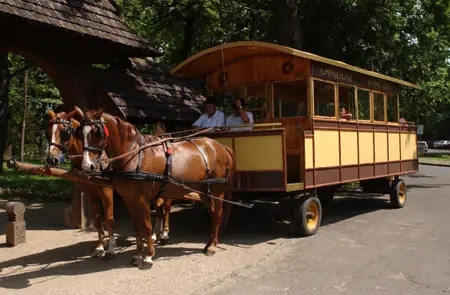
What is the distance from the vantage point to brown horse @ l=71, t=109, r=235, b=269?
6113 millimetres

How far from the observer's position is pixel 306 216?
28.9 ft

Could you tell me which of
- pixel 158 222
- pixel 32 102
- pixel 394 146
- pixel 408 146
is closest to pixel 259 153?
pixel 158 222

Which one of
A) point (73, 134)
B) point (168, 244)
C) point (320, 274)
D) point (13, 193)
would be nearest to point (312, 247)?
point (320, 274)

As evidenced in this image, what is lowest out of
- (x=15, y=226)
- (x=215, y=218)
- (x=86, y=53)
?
(x=15, y=226)

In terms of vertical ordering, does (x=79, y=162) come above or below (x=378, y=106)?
below

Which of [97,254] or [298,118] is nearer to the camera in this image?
[97,254]

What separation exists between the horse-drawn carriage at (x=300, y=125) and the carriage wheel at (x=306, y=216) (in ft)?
0.06

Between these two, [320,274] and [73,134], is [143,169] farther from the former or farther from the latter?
[320,274]

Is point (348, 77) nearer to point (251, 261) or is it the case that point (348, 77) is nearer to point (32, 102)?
point (251, 261)

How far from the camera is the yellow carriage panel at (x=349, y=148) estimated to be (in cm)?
967

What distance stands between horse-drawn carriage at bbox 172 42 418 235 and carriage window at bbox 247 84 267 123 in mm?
22

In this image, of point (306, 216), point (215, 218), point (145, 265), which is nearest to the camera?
point (145, 265)

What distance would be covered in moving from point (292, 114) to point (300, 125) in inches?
80.9

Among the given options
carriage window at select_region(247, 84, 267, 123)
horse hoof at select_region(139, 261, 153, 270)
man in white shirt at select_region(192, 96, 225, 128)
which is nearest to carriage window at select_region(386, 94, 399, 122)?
carriage window at select_region(247, 84, 267, 123)
